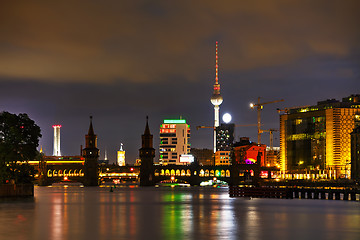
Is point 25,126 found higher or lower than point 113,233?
higher

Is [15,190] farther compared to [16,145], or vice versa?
[15,190]

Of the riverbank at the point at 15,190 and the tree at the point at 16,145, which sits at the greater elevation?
the tree at the point at 16,145

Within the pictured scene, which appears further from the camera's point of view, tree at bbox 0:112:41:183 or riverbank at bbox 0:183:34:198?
riverbank at bbox 0:183:34:198

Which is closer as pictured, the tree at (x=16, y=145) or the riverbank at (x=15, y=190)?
the tree at (x=16, y=145)

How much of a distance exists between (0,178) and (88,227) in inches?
2685

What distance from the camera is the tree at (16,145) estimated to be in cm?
13788

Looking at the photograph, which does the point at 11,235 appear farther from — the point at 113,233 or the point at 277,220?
the point at 277,220

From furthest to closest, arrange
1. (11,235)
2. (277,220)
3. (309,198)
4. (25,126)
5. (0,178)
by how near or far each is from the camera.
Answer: (309,198) < (25,126) < (0,178) < (277,220) < (11,235)

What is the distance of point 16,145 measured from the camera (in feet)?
473

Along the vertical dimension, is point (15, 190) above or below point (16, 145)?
below

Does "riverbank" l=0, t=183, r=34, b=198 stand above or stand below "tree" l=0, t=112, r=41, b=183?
below

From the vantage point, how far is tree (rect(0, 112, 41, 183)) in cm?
13788

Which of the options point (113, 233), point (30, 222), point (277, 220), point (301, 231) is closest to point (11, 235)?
point (113, 233)

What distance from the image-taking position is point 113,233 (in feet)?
222
